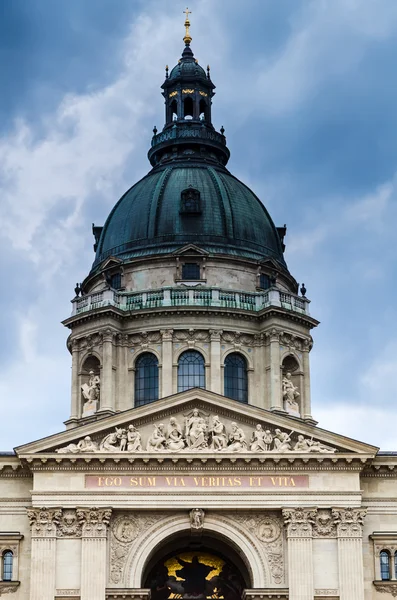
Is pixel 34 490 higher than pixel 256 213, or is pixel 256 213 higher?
pixel 256 213

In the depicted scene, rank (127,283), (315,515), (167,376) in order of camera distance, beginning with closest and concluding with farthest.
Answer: (315,515)
(167,376)
(127,283)

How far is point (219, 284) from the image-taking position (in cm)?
7656

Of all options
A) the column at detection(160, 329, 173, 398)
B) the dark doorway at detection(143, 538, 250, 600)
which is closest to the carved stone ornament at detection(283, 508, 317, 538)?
the dark doorway at detection(143, 538, 250, 600)

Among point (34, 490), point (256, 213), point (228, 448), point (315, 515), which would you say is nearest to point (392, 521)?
point (315, 515)

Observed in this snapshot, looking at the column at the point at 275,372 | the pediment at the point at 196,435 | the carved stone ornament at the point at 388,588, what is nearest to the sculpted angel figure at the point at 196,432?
the pediment at the point at 196,435

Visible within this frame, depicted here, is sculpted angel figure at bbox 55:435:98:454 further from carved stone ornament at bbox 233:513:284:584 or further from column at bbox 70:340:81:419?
column at bbox 70:340:81:419

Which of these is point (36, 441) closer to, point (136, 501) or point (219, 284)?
point (136, 501)

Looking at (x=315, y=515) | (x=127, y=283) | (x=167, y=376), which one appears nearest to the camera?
(x=315, y=515)

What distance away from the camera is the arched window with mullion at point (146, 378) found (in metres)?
73.2

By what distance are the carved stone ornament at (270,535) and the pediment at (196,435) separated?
284cm

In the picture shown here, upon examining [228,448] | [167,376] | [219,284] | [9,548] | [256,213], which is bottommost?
[9,548]

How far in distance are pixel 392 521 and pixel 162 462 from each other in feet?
35.0

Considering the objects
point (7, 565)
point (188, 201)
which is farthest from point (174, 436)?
point (188, 201)

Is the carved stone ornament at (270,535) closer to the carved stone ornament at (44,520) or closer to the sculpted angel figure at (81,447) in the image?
the sculpted angel figure at (81,447)
